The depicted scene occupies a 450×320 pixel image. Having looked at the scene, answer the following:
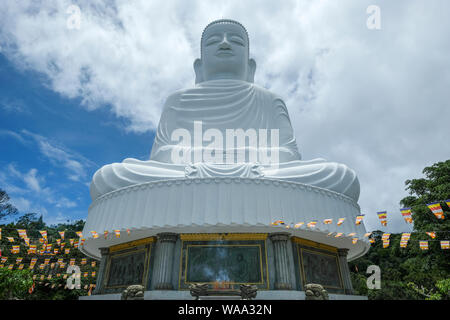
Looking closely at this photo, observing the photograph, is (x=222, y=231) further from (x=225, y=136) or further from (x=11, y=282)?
(x=11, y=282)

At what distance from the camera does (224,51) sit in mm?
12383

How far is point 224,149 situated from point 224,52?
16.4ft

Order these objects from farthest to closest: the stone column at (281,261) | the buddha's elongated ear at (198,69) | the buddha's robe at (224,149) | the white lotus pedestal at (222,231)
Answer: the buddha's elongated ear at (198,69), the buddha's robe at (224,149), the white lotus pedestal at (222,231), the stone column at (281,261)

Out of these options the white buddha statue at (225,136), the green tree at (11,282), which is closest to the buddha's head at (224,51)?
the white buddha statue at (225,136)

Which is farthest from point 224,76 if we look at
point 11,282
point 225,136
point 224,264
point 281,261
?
point 11,282

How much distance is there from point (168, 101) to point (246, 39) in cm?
453

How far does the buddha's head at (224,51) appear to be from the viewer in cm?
1239

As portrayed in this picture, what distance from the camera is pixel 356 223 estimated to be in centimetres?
774

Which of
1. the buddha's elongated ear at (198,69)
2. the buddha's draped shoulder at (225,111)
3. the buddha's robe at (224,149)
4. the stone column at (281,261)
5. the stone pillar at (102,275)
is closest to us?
the stone column at (281,261)

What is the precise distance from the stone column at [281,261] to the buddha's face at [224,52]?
7554 millimetres

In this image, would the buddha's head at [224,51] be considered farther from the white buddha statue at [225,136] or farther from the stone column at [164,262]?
the stone column at [164,262]
